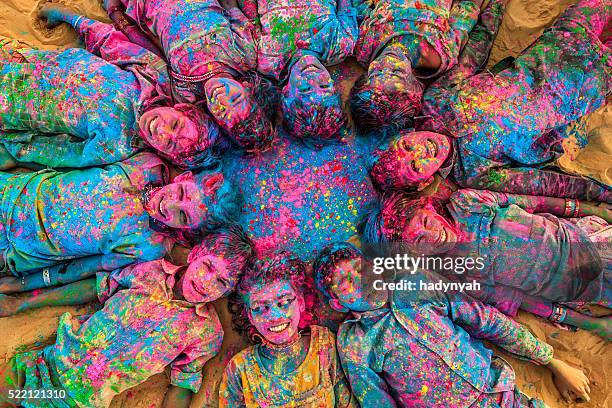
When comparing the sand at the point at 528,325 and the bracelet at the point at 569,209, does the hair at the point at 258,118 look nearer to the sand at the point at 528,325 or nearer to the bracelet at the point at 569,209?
the sand at the point at 528,325

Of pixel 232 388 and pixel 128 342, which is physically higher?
pixel 128 342

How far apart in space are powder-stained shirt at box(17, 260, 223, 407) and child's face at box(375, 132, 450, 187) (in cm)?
144

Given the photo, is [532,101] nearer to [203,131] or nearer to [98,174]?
[203,131]

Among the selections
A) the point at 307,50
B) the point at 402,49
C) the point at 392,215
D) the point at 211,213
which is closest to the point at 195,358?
the point at 211,213

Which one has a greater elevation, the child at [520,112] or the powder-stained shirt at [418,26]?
the powder-stained shirt at [418,26]

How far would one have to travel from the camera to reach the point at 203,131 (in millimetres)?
2961

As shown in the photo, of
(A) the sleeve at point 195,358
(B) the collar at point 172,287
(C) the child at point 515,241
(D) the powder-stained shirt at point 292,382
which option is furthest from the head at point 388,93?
(A) the sleeve at point 195,358

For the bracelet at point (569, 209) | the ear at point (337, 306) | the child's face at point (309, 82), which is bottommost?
the ear at point (337, 306)

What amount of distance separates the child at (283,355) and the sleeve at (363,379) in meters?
0.09

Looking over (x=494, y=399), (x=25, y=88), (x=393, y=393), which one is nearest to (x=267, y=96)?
(x=25, y=88)

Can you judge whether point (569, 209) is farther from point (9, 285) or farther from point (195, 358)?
point (9, 285)

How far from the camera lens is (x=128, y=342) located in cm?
291

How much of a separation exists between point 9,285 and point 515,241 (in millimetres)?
3119

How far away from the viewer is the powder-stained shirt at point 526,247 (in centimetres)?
285
